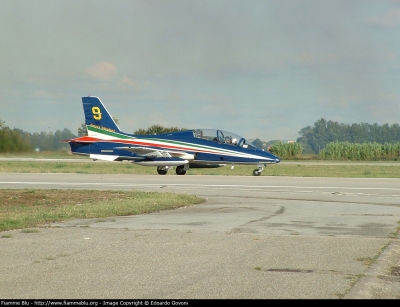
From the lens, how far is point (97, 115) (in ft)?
126

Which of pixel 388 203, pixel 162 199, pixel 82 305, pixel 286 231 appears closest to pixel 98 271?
pixel 82 305

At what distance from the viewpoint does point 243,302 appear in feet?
20.8

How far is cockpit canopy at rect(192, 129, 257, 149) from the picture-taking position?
1435 inches

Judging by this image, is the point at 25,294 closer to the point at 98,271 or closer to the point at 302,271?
the point at 98,271

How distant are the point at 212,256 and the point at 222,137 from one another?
27.6m

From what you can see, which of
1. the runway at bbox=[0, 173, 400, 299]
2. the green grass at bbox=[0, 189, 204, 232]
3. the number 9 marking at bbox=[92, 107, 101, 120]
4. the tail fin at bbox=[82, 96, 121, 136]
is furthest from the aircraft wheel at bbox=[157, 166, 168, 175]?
the runway at bbox=[0, 173, 400, 299]

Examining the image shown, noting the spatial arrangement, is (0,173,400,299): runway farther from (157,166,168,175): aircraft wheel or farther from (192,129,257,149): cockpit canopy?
(157,166,168,175): aircraft wheel

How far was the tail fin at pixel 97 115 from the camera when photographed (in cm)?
3828

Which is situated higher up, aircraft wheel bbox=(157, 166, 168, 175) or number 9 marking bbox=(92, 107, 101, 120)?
number 9 marking bbox=(92, 107, 101, 120)

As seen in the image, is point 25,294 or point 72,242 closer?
point 25,294

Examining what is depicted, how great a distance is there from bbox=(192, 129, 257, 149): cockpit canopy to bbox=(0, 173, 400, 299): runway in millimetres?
20109

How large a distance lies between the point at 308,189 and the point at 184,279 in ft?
55.9

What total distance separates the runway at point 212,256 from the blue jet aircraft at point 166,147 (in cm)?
1974

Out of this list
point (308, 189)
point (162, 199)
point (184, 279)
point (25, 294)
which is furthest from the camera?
point (308, 189)
